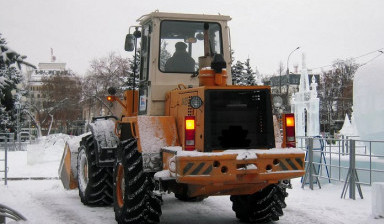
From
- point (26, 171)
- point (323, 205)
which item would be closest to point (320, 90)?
point (26, 171)

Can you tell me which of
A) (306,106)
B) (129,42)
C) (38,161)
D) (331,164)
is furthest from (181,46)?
(306,106)

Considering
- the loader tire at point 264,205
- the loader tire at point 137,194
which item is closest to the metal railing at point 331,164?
the loader tire at point 264,205

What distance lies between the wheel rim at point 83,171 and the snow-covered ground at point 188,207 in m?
0.38

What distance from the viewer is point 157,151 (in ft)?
27.1

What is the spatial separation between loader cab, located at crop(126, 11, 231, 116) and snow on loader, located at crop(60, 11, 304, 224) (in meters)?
0.02

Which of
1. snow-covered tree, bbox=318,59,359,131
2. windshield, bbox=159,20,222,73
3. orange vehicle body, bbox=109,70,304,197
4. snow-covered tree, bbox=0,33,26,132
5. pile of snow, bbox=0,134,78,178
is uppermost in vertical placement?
snow-covered tree, bbox=318,59,359,131

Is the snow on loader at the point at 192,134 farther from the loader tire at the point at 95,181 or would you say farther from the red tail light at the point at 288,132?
the loader tire at the point at 95,181

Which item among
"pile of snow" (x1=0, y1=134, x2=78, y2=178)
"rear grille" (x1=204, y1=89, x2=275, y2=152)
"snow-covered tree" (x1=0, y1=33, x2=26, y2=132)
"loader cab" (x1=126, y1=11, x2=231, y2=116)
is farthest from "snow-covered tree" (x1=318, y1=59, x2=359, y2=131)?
"snow-covered tree" (x1=0, y1=33, x2=26, y2=132)

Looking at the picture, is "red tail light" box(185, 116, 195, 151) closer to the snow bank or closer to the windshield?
the windshield

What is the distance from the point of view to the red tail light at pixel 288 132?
8273 millimetres

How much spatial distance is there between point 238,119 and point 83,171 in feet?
15.9

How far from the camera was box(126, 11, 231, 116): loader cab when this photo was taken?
363 inches

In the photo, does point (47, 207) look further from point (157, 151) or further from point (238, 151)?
point (238, 151)

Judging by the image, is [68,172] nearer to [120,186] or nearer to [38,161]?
[120,186]
